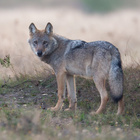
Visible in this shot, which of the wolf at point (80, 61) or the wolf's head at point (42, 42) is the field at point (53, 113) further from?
the wolf's head at point (42, 42)

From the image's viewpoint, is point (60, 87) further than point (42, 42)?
No

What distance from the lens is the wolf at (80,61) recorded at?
6.75 metres

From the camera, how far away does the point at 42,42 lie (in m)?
7.57

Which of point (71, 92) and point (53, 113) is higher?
point (71, 92)

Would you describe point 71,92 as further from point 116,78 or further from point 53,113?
point 116,78

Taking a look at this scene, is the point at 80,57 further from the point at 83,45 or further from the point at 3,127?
the point at 3,127

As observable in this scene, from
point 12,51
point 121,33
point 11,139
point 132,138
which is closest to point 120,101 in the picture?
point 132,138

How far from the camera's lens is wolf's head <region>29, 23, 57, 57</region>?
7469mm

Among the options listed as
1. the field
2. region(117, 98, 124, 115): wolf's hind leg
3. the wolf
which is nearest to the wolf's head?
the wolf

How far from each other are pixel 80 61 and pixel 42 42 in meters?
1.07

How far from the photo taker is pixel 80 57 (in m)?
7.11

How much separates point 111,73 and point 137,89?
5.17ft

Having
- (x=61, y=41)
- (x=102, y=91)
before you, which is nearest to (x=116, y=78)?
(x=102, y=91)

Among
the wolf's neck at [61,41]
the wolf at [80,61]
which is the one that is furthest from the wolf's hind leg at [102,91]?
the wolf's neck at [61,41]
